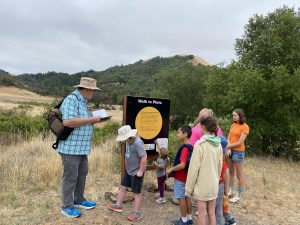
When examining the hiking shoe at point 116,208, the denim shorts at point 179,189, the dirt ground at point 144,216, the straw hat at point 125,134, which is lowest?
the dirt ground at point 144,216

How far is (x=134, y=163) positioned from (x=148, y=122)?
1506 mm

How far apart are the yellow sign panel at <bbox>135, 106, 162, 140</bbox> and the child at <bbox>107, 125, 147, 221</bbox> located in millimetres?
1245

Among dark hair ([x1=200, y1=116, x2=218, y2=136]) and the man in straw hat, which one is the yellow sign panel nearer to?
the man in straw hat

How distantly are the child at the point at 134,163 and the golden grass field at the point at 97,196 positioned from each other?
39 cm

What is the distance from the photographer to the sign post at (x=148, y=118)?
6.70 meters

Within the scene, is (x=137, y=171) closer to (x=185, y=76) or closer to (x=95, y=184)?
(x=95, y=184)

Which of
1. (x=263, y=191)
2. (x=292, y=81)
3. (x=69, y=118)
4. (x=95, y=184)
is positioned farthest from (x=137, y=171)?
(x=292, y=81)

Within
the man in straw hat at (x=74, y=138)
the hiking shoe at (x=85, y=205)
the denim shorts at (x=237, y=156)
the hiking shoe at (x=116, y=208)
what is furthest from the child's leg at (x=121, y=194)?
the denim shorts at (x=237, y=156)

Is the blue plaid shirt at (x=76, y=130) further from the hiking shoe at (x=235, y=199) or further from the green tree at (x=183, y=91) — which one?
the green tree at (x=183, y=91)

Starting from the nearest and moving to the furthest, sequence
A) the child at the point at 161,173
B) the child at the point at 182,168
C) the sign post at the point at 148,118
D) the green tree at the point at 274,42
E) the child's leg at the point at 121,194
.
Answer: the child at the point at 182,168
the child's leg at the point at 121,194
the child at the point at 161,173
the sign post at the point at 148,118
the green tree at the point at 274,42

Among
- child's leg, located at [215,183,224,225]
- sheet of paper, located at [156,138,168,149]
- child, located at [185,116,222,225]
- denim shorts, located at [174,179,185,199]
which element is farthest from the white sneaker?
child, located at [185,116,222,225]

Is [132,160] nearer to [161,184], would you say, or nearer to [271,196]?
[161,184]

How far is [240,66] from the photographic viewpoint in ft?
49.5

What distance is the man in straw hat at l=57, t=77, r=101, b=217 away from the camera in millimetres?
5121
